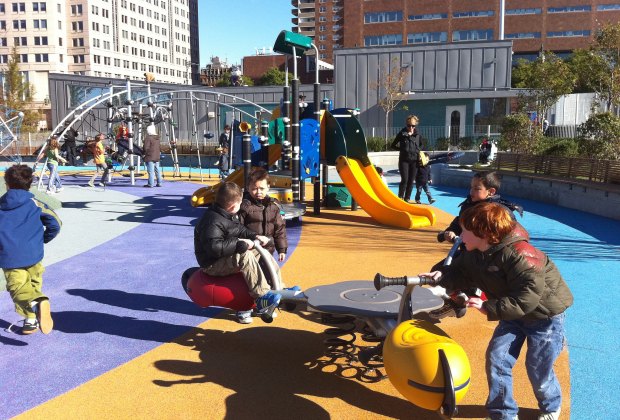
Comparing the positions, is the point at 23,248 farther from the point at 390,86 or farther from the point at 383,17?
the point at 383,17

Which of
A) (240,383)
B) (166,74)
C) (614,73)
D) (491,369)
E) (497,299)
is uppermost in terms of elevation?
(166,74)

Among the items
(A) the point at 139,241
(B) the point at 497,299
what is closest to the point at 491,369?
(B) the point at 497,299

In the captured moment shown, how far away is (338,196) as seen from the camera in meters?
13.4

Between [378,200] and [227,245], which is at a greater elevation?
[227,245]

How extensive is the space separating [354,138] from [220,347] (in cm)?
795

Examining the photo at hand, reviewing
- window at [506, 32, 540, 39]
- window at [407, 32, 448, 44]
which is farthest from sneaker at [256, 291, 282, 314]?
window at [506, 32, 540, 39]

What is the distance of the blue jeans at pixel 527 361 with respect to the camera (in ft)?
10.9

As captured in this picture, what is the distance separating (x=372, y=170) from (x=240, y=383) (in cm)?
820

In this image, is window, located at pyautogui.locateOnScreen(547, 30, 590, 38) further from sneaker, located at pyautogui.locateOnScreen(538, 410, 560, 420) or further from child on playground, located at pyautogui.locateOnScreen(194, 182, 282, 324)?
sneaker, located at pyautogui.locateOnScreen(538, 410, 560, 420)

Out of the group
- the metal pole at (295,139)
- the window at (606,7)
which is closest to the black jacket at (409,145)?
the metal pole at (295,139)

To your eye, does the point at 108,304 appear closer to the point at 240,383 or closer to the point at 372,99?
the point at 240,383

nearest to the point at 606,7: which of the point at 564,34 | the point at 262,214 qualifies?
the point at 564,34

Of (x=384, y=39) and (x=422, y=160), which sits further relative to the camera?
(x=384, y=39)

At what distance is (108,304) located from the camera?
6.02 meters
